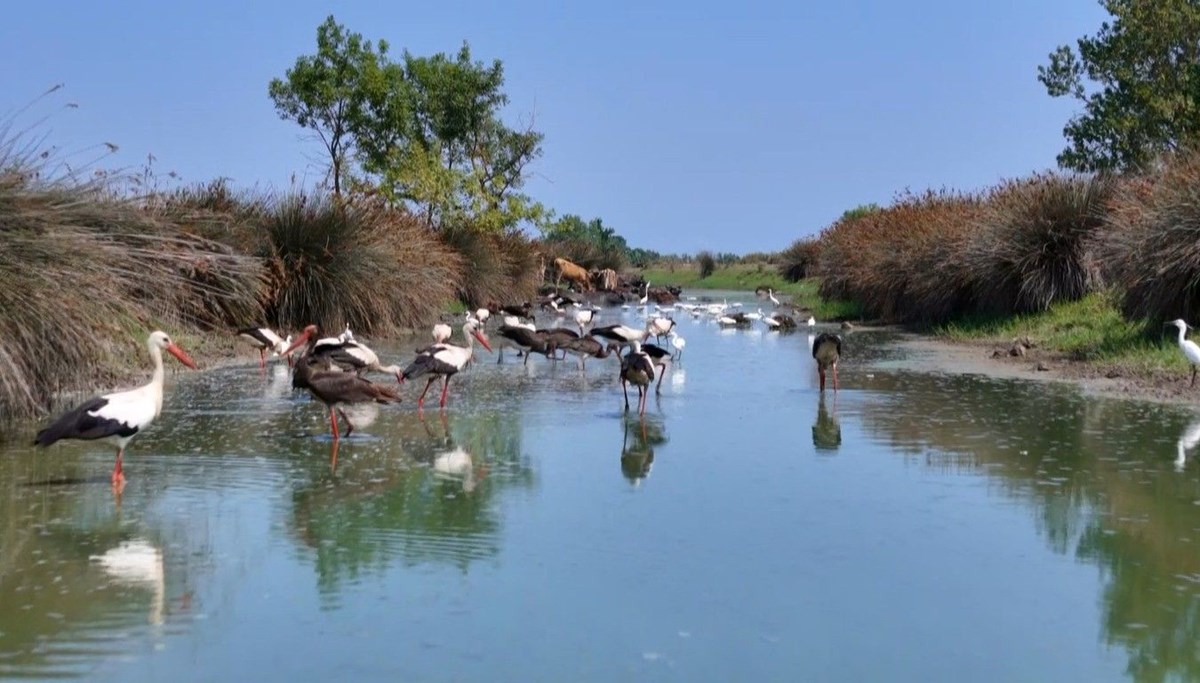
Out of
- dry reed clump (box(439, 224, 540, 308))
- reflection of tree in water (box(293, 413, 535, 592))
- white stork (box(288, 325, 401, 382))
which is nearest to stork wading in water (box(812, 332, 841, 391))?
reflection of tree in water (box(293, 413, 535, 592))

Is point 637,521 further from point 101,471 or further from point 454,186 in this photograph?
point 454,186

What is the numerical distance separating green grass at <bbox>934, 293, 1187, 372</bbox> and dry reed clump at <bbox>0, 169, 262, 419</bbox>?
11.1 m

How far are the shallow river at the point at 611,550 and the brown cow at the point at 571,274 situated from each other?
37712mm

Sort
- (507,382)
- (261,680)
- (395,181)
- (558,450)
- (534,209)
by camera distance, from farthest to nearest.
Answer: (534,209) < (395,181) < (507,382) < (558,450) < (261,680)

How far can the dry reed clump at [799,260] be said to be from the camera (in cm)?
5175

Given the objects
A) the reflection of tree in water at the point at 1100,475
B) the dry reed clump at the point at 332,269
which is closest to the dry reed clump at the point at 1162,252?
the reflection of tree in water at the point at 1100,475

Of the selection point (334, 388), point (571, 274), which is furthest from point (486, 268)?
point (334, 388)

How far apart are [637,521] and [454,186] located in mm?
36720

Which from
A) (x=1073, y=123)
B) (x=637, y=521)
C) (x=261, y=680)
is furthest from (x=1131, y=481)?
(x=1073, y=123)

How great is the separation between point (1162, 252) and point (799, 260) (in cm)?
3789

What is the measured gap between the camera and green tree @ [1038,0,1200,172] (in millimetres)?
36688

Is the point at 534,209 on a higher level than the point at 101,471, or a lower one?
higher

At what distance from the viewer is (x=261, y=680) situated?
554 cm

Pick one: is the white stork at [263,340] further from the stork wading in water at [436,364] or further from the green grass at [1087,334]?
the green grass at [1087,334]
